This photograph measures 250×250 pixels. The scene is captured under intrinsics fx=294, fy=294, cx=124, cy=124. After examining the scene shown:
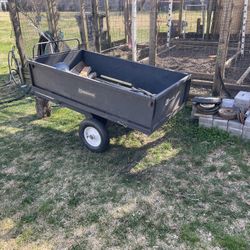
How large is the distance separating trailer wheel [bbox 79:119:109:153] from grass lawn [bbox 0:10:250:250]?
12cm

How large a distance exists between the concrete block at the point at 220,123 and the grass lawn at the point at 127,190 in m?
0.10

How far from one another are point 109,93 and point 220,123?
1.87 m

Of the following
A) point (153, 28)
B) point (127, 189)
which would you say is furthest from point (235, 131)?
point (153, 28)

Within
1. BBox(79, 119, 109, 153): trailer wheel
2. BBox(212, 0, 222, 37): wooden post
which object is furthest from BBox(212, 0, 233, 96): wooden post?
BBox(212, 0, 222, 37): wooden post

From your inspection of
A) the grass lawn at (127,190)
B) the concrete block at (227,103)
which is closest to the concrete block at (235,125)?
the grass lawn at (127,190)

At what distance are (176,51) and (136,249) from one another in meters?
7.34

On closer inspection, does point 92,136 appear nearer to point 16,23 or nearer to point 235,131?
point 235,131

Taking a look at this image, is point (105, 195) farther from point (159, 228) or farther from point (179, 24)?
point (179, 24)

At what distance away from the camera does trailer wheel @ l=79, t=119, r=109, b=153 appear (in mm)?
4148

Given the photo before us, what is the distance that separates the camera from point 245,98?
457 centimetres

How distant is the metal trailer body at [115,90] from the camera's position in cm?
365

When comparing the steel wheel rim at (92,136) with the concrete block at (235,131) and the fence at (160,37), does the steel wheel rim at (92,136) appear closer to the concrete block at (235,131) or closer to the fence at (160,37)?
the concrete block at (235,131)

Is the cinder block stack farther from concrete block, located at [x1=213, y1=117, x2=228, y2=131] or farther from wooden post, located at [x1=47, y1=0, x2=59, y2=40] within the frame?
wooden post, located at [x1=47, y1=0, x2=59, y2=40]

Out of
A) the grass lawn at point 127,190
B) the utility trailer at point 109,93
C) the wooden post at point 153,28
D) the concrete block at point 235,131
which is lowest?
the grass lawn at point 127,190
